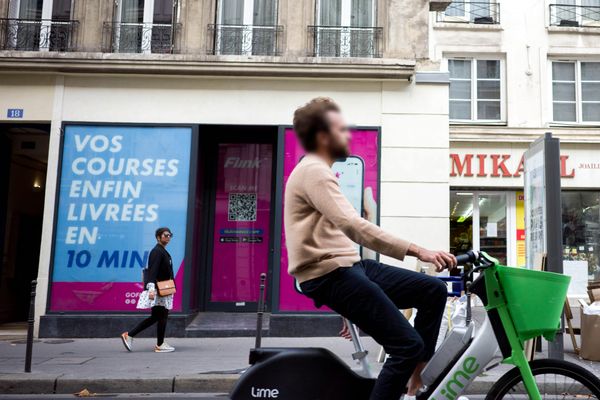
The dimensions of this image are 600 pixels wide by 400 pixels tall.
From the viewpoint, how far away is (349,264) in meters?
2.75

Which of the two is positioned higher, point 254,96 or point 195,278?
point 254,96

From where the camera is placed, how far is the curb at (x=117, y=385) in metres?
6.36

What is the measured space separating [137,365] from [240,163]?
526cm

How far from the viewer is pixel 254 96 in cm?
1086

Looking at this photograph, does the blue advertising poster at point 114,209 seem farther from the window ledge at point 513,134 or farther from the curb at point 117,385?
the window ledge at point 513,134

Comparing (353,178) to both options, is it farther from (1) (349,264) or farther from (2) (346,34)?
(1) (349,264)

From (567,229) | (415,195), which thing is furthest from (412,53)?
(567,229)

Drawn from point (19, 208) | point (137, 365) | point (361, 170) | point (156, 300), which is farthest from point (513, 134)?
point (19, 208)

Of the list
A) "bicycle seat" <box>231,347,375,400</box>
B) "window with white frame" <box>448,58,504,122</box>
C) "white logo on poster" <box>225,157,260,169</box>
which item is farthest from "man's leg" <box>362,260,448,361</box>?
"window with white frame" <box>448,58,504,122</box>

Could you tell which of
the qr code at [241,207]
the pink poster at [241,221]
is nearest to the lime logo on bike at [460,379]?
the pink poster at [241,221]

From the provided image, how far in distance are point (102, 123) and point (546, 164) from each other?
794 cm

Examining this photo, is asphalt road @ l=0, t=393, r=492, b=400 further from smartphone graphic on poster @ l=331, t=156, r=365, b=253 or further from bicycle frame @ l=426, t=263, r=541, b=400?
smartphone graphic on poster @ l=331, t=156, r=365, b=253

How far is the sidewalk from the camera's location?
6.38 m

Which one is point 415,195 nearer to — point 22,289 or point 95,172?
point 95,172
